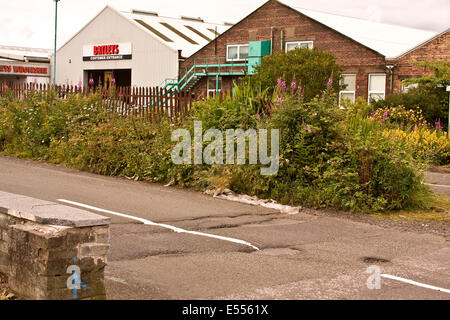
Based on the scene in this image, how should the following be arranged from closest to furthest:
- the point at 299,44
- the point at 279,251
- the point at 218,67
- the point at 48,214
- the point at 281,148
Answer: the point at 48,214 < the point at 279,251 < the point at 281,148 < the point at 299,44 < the point at 218,67

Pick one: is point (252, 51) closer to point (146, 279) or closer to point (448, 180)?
point (448, 180)

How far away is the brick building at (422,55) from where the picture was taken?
33.8 metres

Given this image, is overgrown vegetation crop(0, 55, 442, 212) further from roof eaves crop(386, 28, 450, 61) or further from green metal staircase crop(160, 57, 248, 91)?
green metal staircase crop(160, 57, 248, 91)

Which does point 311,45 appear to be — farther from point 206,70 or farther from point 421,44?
point 206,70

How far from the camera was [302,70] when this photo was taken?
1080 inches

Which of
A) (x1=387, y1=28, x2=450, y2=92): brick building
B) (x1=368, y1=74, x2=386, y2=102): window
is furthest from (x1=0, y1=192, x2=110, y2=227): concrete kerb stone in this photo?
(x1=368, y1=74, x2=386, y2=102): window

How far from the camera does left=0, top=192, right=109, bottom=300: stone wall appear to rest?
5.18 meters

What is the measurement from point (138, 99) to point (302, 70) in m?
12.9

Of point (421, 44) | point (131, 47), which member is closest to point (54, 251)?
point (421, 44)

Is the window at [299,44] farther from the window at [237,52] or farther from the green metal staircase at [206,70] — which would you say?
the green metal staircase at [206,70]

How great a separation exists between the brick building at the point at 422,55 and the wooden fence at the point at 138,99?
21.5 metres

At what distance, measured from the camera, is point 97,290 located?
5.46 metres

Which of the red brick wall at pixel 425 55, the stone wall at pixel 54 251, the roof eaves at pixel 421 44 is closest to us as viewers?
the stone wall at pixel 54 251

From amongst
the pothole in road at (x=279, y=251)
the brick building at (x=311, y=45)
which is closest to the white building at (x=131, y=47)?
the brick building at (x=311, y=45)
